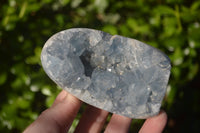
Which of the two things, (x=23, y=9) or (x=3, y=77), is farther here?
(x=23, y=9)

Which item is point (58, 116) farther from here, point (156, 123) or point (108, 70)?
point (156, 123)

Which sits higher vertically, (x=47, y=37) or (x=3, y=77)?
(x=47, y=37)

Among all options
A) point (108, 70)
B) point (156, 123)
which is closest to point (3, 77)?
point (108, 70)

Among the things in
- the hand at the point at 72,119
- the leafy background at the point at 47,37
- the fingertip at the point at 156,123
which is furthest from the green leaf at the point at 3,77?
the fingertip at the point at 156,123

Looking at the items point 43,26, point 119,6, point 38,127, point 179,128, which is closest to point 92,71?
point 38,127

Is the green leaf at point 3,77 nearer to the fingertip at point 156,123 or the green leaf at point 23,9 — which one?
the green leaf at point 23,9

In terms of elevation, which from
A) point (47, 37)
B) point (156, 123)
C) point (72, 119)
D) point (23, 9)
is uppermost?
point (23, 9)

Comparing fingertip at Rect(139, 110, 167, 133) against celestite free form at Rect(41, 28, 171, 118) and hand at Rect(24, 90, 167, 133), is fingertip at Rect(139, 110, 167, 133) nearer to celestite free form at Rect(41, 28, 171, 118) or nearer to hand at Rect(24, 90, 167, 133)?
hand at Rect(24, 90, 167, 133)
